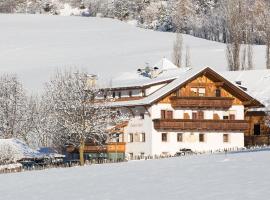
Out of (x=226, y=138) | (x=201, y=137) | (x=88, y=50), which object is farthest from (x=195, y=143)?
(x=88, y=50)

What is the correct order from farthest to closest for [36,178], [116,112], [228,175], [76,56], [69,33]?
[69,33] → [76,56] → [116,112] → [36,178] → [228,175]

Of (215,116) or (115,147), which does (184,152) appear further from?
(215,116)

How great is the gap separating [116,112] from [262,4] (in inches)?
4771

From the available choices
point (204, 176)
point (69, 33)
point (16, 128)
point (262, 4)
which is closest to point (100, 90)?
point (16, 128)

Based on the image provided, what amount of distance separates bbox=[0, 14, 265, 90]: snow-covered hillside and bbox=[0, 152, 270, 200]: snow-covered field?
74.5 metres

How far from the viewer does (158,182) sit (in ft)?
157

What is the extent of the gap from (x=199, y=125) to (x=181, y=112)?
246 centimetres

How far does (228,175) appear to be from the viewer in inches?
1903

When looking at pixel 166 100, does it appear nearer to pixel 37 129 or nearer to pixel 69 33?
pixel 37 129

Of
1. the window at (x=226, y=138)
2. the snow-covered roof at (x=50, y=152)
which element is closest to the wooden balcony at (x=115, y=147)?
the snow-covered roof at (x=50, y=152)

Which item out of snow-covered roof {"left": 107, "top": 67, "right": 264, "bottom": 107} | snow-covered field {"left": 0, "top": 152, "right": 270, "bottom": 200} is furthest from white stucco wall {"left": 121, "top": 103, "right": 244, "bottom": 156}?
snow-covered field {"left": 0, "top": 152, "right": 270, "bottom": 200}

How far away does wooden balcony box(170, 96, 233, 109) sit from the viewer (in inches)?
3388

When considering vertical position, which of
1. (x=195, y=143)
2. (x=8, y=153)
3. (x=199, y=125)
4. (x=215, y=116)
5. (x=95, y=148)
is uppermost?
(x=215, y=116)

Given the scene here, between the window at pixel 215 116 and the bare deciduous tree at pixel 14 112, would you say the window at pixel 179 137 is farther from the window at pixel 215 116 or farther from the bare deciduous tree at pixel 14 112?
the bare deciduous tree at pixel 14 112
